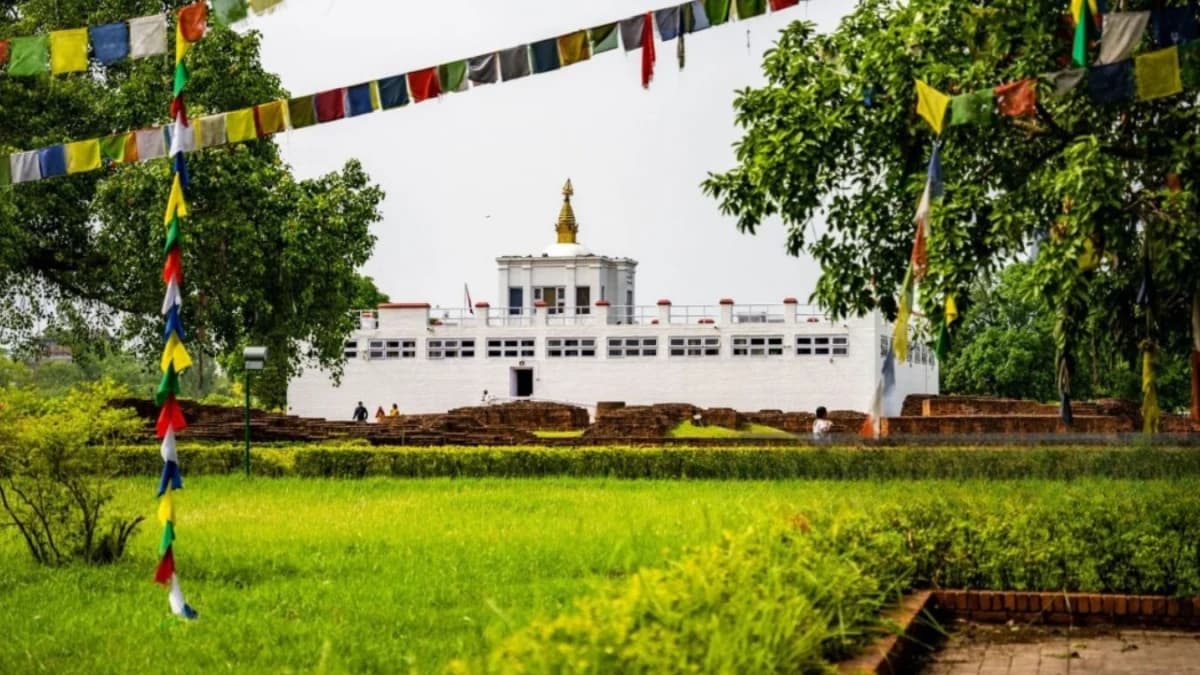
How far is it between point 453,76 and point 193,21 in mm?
1301

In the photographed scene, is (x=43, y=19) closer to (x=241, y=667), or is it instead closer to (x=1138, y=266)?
(x=1138, y=266)

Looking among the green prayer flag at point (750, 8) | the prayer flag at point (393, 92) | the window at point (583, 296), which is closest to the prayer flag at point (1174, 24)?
the green prayer flag at point (750, 8)

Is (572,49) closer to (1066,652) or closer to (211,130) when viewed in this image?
(211,130)

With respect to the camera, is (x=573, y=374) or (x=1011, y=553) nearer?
(x=1011, y=553)

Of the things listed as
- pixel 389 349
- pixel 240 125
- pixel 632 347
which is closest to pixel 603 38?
pixel 240 125

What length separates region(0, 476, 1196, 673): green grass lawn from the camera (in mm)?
6766

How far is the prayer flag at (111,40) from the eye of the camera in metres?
8.34

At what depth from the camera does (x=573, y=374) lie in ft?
144

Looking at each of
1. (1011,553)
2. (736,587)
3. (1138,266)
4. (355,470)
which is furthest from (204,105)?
(736,587)

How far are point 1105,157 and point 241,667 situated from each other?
291 inches

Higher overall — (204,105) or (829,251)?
(204,105)

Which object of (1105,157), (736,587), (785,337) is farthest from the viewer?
(785,337)

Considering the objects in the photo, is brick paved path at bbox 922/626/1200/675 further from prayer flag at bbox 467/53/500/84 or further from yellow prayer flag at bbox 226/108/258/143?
yellow prayer flag at bbox 226/108/258/143

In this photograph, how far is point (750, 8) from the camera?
24.5ft
